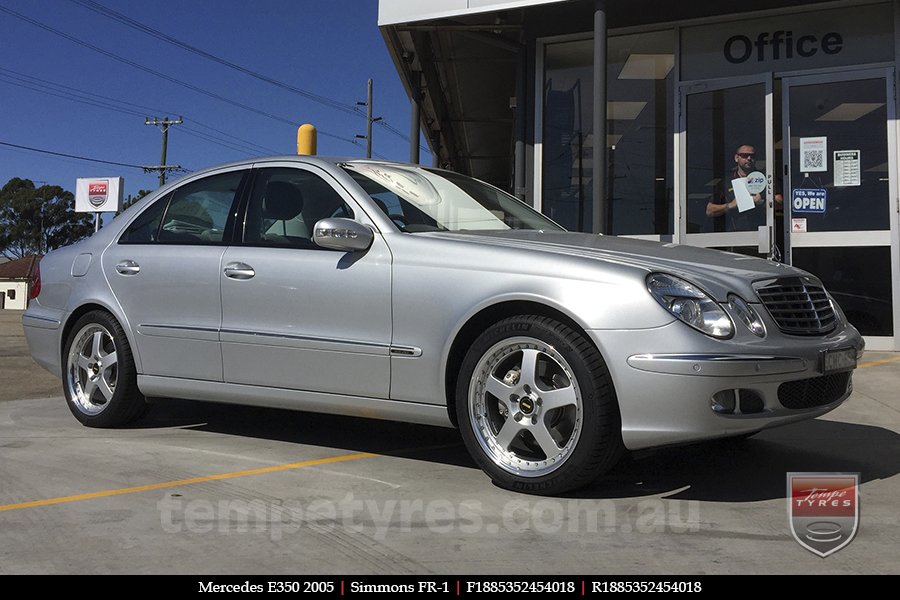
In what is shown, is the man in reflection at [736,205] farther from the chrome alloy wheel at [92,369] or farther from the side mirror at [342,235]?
the chrome alloy wheel at [92,369]

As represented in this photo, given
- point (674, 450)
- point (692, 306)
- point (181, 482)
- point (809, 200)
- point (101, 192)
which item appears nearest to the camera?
point (692, 306)

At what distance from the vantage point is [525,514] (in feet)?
10.7

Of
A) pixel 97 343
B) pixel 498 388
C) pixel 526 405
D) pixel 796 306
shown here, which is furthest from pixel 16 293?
pixel 796 306

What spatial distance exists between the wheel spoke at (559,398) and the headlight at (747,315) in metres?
0.70

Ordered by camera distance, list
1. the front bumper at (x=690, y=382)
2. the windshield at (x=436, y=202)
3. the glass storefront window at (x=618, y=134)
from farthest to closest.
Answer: the glass storefront window at (x=618, y=134)
the windshield at (x=436, y=202)
the front bumper at (x=690, y=382)

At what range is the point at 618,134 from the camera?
32.0 feet

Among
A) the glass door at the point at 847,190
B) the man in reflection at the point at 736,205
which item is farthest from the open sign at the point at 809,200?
the man in reflection at the point at 736,205

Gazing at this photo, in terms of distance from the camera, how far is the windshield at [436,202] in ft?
14.2

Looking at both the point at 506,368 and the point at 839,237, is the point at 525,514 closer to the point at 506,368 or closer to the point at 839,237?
the point at 506,368

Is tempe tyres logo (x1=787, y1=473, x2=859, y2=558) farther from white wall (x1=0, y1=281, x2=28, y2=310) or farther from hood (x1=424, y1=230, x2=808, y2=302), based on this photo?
white wall (x1=0, y1=281, x2=28, y2=310)

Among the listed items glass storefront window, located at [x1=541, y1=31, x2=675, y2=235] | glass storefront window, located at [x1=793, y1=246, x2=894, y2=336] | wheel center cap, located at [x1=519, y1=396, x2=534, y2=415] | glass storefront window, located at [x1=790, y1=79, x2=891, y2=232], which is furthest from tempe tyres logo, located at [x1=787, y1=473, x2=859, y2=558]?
glass storefront window, located at [x1=541, y1=31, x2=675, y2=235]

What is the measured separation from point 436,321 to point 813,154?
6263 millimetres

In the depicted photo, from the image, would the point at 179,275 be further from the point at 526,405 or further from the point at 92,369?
the point at 526,405
